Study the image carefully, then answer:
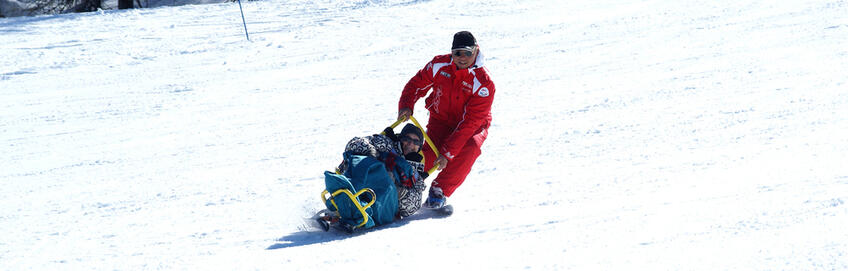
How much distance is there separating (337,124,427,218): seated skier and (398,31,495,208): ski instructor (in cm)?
17

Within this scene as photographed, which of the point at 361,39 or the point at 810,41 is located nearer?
the point at 810,41

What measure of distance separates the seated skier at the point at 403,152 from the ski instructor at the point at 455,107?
0.57ft

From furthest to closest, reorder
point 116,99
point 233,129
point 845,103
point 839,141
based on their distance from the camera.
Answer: point 116,99 → point 233,129 → point 845,103 → point 839,141

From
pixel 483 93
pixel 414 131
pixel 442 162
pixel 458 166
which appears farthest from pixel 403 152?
pixel 483 93

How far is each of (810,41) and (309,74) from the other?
6580mm

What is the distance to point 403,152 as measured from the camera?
4512 millimetres

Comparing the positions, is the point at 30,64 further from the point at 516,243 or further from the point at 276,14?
the point at 516,243

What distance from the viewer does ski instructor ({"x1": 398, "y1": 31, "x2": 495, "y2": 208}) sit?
4.54m

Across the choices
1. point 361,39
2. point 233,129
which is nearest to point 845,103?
point 233,129

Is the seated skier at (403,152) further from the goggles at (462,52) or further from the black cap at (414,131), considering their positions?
the goggles at (462,52)

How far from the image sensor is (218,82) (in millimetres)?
8750

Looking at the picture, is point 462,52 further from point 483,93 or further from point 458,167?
point 458,167

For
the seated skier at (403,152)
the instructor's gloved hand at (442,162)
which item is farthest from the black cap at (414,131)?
the instructor's gloved hand at (442,162)

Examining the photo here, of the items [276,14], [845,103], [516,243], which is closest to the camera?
[516,243]
